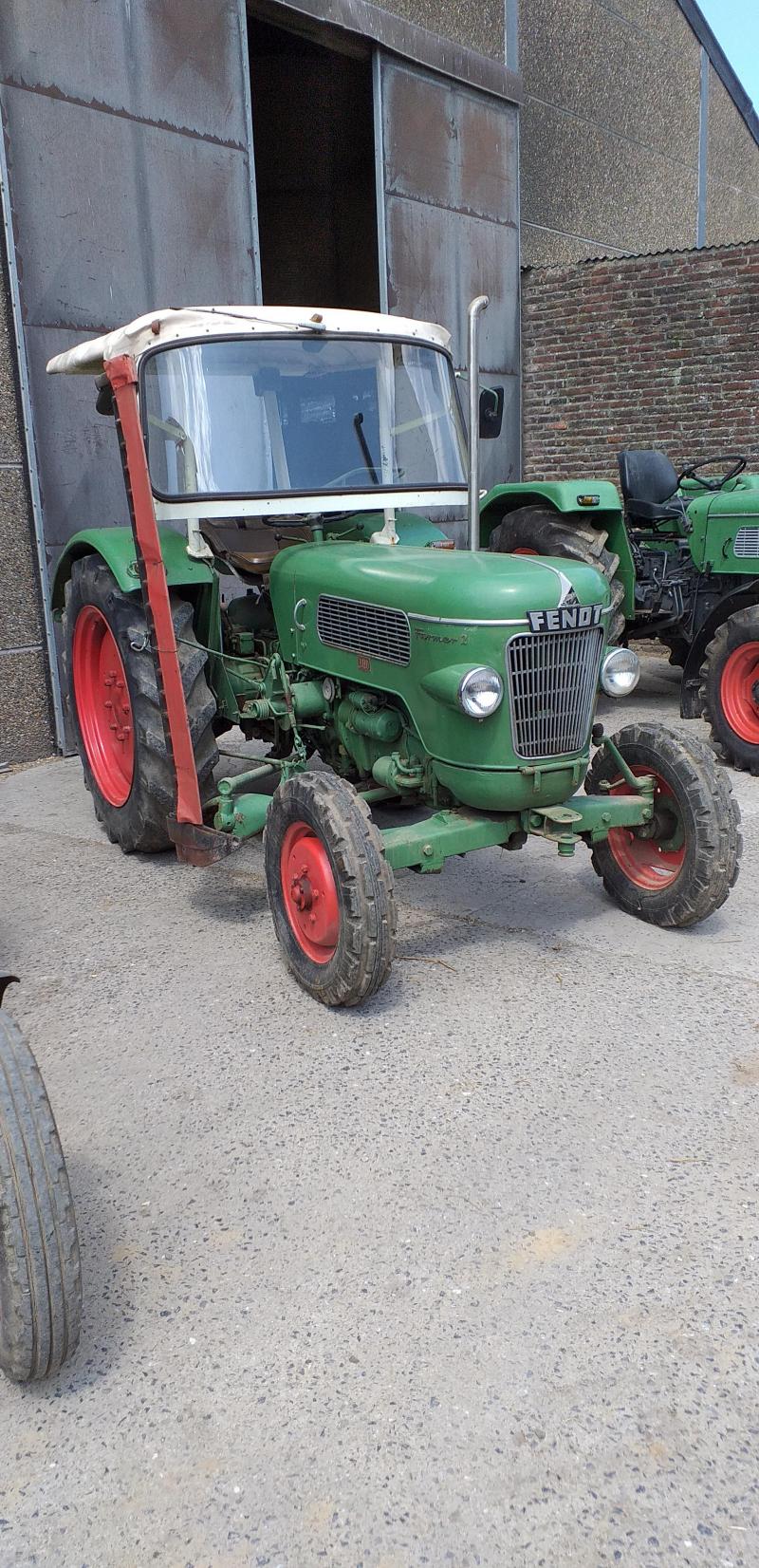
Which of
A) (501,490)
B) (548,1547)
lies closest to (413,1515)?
(548,1547)

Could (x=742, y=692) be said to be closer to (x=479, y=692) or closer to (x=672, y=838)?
(x=672, y=838)

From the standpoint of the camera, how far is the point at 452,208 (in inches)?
330

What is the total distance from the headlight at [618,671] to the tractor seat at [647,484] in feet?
11.8

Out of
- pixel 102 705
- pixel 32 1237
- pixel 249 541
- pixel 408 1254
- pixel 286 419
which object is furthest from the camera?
pixel 102 705

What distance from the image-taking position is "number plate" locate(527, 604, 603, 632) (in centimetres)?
315

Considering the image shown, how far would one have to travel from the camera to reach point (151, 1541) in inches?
65.1

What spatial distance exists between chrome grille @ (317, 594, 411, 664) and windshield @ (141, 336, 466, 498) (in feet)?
1.40

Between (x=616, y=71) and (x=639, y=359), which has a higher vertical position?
(x=616, y=71)

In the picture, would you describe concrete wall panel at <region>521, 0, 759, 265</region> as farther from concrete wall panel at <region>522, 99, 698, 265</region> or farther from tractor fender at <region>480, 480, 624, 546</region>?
tractor fender at <region>480, 480, 624, 546</region>

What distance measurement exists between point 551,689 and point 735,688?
2.80 meters

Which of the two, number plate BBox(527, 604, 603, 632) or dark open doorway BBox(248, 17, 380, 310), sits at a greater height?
dark open doorway BBox(248, 17, 380, 310)

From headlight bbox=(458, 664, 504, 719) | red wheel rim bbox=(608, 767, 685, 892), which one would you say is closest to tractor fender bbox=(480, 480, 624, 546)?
red wheel rim bbox=(608, 767, 685, 892)

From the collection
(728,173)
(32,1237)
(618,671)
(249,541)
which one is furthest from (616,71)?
(32,1237)

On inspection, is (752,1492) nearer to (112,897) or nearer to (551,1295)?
(551,1295)
